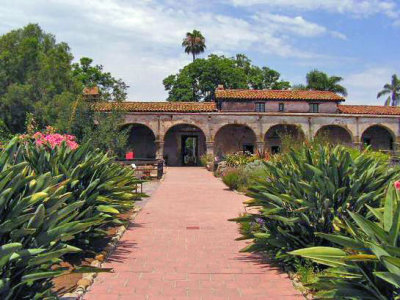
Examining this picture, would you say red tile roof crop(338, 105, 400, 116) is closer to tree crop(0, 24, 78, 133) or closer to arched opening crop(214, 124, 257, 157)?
arched opening crop(214, 124, 257, 157)

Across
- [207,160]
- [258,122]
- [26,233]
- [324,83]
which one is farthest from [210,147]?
[26,233]

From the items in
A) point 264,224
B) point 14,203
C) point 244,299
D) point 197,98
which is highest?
point 197,98

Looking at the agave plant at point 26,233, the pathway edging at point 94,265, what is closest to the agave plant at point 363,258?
the agave plant at point 26,233

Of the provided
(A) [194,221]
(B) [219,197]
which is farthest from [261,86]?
(A) [194,221]

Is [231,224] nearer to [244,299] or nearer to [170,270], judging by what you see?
[170,270]

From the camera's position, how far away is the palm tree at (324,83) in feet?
143

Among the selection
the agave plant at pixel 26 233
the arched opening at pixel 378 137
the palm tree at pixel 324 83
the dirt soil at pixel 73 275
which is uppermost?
the palm tree at pixel 324 83

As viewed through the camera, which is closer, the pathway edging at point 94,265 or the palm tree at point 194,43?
the pathway edging at point 94,265

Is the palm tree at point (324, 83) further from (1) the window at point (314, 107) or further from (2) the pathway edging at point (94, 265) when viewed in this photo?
(2) the pathway edging at point (94, 265)

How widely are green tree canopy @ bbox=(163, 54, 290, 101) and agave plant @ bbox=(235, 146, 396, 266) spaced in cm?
3792

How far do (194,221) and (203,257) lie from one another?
3.10m

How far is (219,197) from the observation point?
13727mm

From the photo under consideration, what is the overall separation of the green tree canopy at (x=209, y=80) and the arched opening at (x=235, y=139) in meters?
12.5

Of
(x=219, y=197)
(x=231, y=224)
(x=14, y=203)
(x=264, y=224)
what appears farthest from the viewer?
(x=219, y=197)
